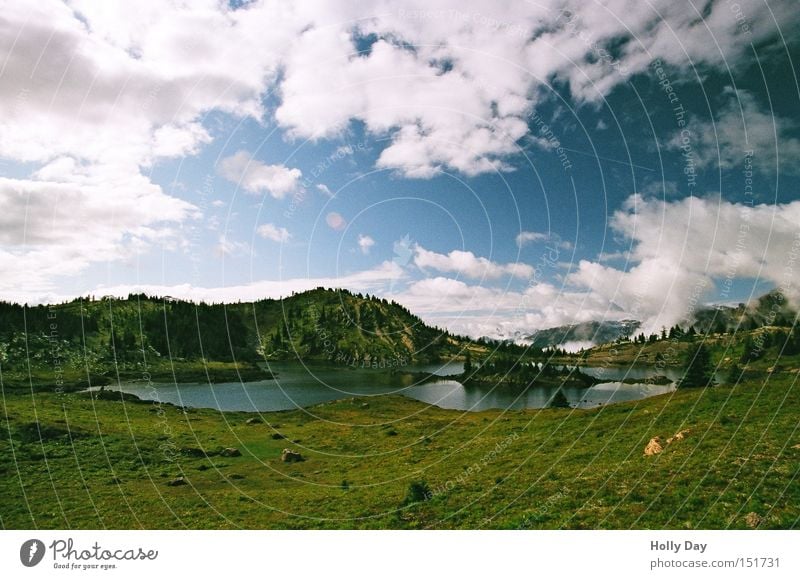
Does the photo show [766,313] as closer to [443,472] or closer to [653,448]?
[653,448]

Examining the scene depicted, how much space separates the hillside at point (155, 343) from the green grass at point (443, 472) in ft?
118

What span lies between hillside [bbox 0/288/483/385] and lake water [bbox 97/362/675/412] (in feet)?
24.1

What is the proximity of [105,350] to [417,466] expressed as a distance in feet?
424

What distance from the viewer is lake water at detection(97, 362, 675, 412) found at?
241 ft

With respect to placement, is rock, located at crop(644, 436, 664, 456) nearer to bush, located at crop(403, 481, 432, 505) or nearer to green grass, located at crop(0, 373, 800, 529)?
green grass, located at crop(0, 373, 800, 529)

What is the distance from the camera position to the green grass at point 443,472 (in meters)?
15.7

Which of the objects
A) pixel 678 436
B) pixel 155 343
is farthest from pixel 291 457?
pixel 155 343

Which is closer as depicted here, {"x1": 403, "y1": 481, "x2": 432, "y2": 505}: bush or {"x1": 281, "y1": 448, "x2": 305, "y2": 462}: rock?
{"x1": 403, "y1": 481, "x2": 432, "y2": 505}: bush

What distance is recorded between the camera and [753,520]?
1441 centimetres

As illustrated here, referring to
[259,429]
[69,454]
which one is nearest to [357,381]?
[259,429]

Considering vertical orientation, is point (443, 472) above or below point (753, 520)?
below

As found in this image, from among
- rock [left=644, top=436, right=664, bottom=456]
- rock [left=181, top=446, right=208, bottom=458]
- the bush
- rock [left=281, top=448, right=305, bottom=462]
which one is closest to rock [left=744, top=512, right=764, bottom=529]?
rock [left=644, top=436, right=664, bottom=456]

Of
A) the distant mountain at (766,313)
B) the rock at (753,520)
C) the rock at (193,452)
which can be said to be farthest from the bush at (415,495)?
the rock at (193,452)

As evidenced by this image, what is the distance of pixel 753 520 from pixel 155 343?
167642 millimetres
